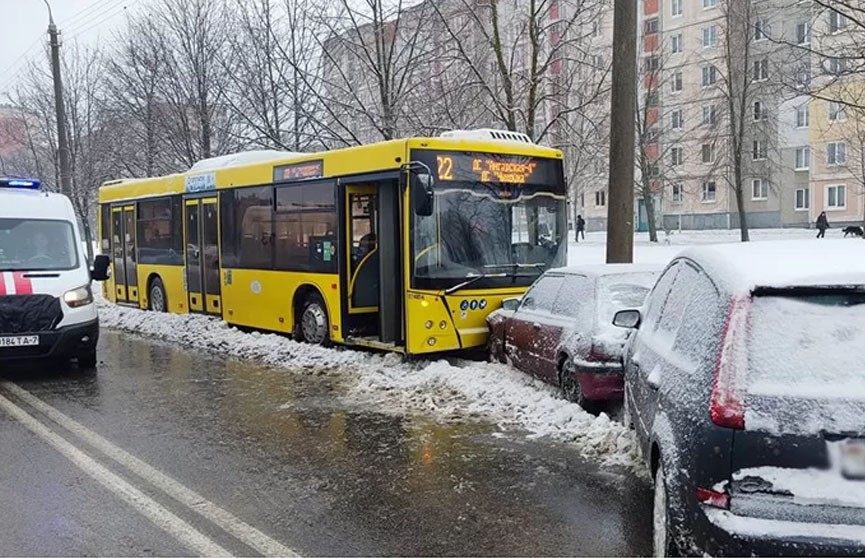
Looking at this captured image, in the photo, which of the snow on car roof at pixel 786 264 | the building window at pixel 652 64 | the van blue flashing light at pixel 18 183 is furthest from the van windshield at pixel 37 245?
the building window at pixel 652 64

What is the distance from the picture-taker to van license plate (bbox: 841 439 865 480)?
124 inches

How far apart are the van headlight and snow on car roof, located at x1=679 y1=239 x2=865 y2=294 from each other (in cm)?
841

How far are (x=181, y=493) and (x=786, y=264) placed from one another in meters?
4.19

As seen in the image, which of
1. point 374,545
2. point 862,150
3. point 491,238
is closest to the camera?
point 374,545

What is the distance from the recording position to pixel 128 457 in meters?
6.40

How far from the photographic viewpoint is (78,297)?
1020 cm

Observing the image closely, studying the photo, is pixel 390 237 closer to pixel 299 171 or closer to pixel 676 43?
pixel 299 171

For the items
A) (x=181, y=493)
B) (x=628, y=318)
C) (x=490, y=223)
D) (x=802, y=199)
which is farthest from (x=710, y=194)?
(x=181, y=493)

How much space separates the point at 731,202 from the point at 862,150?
19573 millimetres

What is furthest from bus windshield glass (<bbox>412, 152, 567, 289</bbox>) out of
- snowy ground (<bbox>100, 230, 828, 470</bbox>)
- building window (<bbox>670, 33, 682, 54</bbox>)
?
building window (<bbox>670, 33, 682, 54</bbox>)

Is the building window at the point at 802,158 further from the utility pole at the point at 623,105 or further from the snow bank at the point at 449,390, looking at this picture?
the snow bank at the point at 449,390

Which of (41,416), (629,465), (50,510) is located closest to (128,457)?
(50,510)

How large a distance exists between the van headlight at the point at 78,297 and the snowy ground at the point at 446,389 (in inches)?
93.2

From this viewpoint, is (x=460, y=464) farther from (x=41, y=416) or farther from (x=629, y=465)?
(x=41, y=416)
